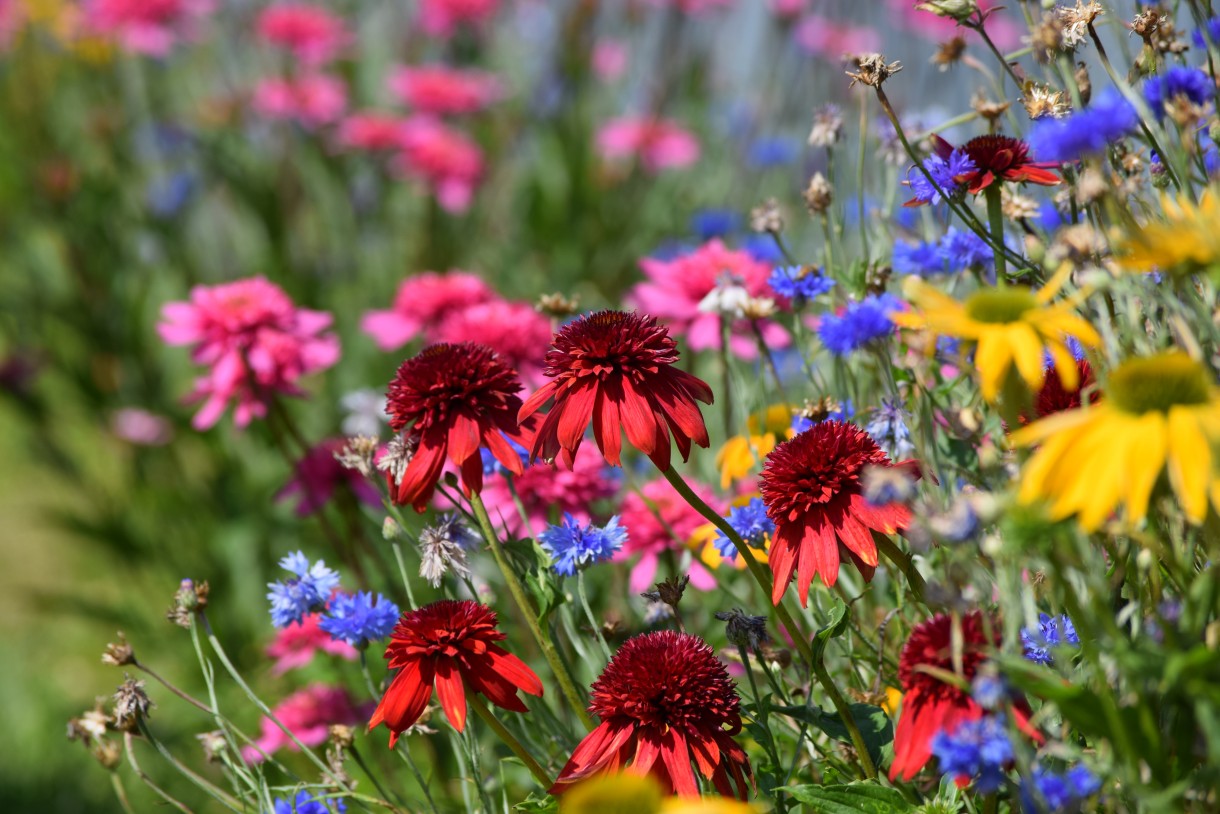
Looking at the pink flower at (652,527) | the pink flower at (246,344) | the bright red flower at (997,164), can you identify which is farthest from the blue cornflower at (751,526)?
the pink flower at (246,344)

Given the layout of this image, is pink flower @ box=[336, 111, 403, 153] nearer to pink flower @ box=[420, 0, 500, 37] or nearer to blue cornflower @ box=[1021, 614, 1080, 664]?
pink flower @ box=[420, 0, 500, 37]

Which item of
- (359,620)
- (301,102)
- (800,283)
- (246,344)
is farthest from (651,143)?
(359,620)

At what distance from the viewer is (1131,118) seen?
0.73 meters

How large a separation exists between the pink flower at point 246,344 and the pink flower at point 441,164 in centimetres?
115

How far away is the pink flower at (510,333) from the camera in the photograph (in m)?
1.44

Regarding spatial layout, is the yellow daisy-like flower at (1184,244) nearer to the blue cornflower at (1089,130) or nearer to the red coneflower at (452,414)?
the blue cornflower at (1089,130)

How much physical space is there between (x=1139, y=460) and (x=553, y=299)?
0.81m

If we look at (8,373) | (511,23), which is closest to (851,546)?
(8,373)

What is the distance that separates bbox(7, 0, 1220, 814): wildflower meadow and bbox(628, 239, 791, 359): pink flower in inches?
0.5

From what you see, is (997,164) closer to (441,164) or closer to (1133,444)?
(1133,444)

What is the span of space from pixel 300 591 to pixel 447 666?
0.22 meters

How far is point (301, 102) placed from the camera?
→ 290cm

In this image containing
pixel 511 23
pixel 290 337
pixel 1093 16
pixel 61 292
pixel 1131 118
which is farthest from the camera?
pixel 511 23

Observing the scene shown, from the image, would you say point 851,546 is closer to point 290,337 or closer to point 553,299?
point 553,299
